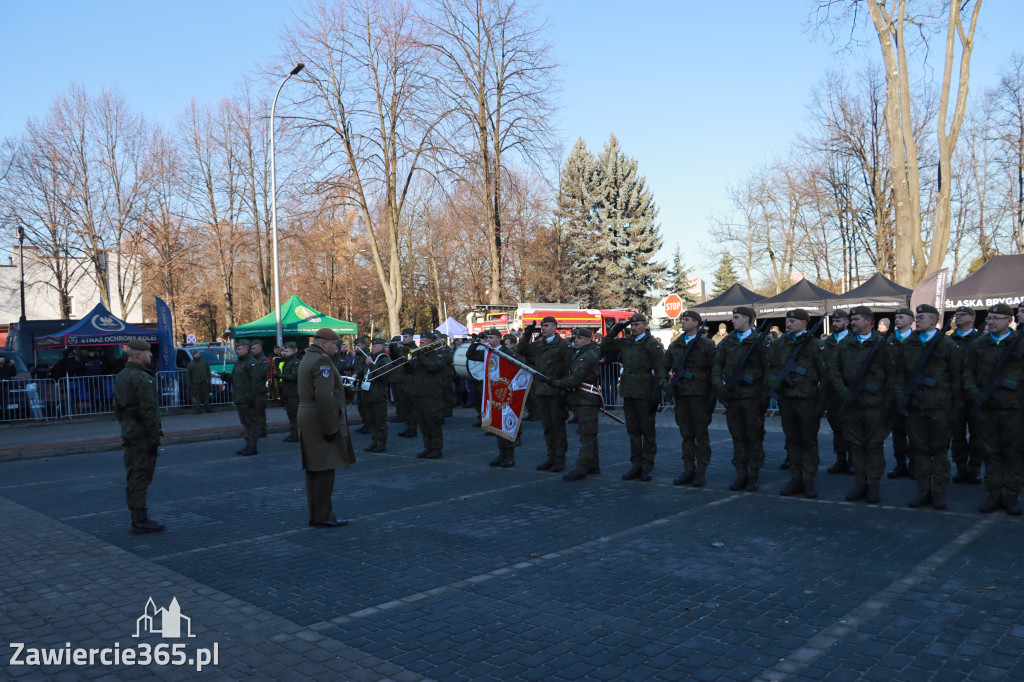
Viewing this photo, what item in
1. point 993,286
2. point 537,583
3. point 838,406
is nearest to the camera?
point 537,583

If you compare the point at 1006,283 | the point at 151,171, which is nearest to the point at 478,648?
the point at 1006,283

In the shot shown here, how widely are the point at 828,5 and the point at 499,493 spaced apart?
56.9 feet

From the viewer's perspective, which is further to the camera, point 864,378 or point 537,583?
point 864,378

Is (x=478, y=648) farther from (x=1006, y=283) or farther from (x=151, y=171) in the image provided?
(x=151, y=171)

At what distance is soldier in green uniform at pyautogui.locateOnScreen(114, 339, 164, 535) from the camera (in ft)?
25.0

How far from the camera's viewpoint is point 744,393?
873cm

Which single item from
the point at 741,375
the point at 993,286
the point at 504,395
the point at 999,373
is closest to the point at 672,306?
the point at 993,286

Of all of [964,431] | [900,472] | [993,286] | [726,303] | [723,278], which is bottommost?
[900,472]

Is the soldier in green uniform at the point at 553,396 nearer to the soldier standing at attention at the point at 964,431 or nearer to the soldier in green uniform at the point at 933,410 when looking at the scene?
the soldier in green uniform at the point at 933,410

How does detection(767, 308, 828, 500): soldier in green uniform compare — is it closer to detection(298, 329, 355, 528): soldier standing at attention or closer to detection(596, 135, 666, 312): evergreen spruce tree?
detection(298, 329, 355, 528): soldier standing at attention

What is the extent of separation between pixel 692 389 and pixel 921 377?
8.16 feet

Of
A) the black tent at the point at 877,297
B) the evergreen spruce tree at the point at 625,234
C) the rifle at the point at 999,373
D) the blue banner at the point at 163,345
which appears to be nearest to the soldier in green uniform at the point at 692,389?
the rifle at the point at 999,373

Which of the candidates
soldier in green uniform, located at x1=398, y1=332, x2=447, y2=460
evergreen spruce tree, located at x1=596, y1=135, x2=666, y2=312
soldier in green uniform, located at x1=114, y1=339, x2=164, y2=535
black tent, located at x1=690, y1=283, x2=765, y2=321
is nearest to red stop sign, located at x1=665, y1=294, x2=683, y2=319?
black tent, located at x1=690, y1=283, x2=765, y2=321

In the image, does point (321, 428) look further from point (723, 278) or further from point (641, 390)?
point (723, 278)
